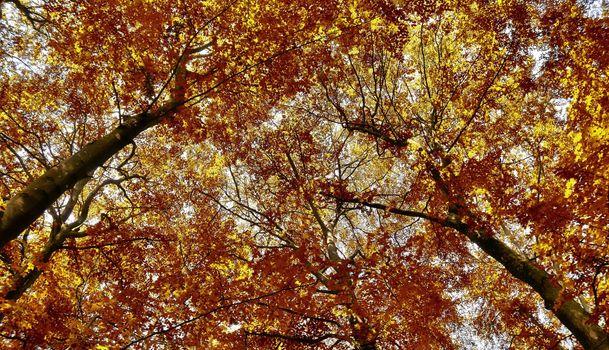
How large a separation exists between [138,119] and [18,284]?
466 centimetres

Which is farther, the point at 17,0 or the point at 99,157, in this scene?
the point at 17,0

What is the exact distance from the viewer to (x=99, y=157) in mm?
5516

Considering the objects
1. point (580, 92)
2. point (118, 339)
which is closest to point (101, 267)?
Answer: point (118, 339)

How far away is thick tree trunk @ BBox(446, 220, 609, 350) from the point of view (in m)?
5.01

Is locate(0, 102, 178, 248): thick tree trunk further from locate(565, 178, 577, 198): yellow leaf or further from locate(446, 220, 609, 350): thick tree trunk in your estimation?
locate(565, 178, 577, 198): yellow leaf

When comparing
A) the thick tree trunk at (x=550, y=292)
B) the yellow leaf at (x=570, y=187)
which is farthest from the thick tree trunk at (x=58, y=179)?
the yellow leaf at (x=570, y=187)

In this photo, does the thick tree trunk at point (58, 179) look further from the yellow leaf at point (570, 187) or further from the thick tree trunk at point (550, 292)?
the yellow leaf at point (570, 187)

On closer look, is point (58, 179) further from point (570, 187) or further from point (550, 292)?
point (570, 187)

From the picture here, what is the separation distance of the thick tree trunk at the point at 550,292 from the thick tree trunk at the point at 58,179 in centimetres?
634

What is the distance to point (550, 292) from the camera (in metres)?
5.66

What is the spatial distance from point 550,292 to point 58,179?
7828mm

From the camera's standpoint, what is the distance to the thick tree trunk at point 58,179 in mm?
4223

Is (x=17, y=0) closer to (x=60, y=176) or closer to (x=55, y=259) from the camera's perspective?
(x=60, y=176)

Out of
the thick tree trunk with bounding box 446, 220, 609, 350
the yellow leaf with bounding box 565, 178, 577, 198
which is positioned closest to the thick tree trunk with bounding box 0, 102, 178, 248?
the thick tree trunk with bounding box 446, 220, 609, 350
